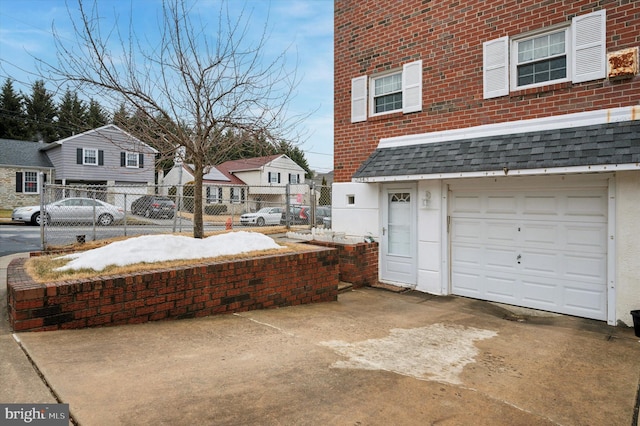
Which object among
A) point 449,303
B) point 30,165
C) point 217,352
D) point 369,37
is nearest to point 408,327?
point 449,303

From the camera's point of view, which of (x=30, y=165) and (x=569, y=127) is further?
(x=30, y=165)

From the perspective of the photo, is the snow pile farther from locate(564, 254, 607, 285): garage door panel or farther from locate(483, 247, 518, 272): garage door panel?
locate(564, 254, 607, 285): garage door panel

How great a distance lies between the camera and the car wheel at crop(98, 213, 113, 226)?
1563cm

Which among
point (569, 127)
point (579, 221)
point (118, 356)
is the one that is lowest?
point (118, 356)

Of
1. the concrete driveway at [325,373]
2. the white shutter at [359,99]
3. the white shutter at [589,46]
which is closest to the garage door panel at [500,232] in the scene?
the concrete driveway at [325,373]

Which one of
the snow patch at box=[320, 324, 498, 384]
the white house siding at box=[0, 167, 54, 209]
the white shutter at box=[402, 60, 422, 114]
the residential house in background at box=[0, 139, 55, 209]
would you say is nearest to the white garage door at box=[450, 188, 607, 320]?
the white shutter at box=[402, 60, 422, 114]

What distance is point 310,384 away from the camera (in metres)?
3.51

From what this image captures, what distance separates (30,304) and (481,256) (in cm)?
765

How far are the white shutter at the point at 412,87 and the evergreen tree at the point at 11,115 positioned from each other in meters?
45.1

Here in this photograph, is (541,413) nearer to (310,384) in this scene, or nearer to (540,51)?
(310,384)

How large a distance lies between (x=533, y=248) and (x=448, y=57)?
4.37 meters

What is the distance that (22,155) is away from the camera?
28.5 metres

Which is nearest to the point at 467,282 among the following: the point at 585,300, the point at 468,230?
the point at 468,230

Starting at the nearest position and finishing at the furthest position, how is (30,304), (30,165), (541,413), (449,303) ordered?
(541,413)
(30,304)
(449,303)
(30,165)
